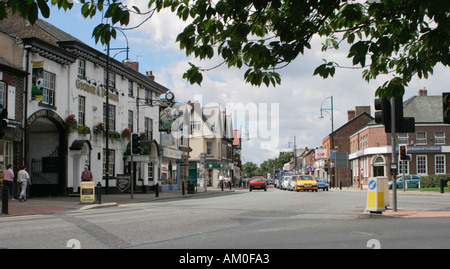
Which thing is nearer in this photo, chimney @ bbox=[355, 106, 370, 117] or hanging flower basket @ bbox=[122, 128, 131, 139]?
hanging flower basket @ bbox=[122, 128, 131, 139]

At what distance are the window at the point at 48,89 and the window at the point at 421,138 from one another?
43131mm

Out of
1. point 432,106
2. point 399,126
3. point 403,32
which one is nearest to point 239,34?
point 403,32

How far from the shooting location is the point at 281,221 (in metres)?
12.2

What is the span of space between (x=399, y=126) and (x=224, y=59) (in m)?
9.85

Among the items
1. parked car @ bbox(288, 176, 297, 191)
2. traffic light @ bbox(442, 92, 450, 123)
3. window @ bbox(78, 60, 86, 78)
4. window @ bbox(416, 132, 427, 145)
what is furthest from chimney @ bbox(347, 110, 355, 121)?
traffic light @ bbox(442, 92, 450, 123)

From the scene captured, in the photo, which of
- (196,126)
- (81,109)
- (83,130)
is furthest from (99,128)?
(196,126)

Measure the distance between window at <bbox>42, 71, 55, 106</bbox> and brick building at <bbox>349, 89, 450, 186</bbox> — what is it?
39856 millimetres

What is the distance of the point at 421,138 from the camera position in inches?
2095

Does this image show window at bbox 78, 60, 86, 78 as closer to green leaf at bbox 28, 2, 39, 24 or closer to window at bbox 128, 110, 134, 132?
window at bbox 128, 110, 134, 132

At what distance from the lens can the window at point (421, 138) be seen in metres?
53.1

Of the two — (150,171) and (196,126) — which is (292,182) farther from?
(196,126)

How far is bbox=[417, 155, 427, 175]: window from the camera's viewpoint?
52062mm

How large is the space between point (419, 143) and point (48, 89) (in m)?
43.7
